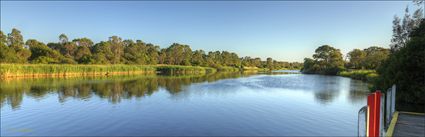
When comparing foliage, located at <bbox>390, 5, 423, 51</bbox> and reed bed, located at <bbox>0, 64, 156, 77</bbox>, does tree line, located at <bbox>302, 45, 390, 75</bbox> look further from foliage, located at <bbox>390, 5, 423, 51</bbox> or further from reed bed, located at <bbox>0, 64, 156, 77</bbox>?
reed bed, located at <bbox>0, 64, 156, 77</bbox>

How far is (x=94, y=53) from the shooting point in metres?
82.9

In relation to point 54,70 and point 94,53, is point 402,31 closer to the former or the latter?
point 54,70

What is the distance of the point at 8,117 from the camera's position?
1348 centimetres

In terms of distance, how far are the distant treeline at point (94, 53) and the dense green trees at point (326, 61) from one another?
142 feet

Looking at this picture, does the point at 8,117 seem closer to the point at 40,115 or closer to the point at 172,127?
the point at 40,115

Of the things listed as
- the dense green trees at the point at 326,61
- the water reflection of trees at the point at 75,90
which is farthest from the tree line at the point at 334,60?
the water reflection of trees at the point at 75,90

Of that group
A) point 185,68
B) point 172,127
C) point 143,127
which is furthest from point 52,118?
point 185,68

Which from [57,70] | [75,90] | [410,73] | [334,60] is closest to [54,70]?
[57,70]

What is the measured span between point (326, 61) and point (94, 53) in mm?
74571

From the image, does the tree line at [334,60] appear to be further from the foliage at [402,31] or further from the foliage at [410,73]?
the foliage at [410,73]

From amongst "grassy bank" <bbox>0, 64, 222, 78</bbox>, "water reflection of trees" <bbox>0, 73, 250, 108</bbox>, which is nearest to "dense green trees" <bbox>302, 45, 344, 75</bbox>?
"grassy bank" <bbox>0, 64, 222, 78</bbox>

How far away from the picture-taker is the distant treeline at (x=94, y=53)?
6246 cm

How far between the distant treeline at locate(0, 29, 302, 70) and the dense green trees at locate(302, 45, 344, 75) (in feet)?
142

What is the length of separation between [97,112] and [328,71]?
75570 millimetres
